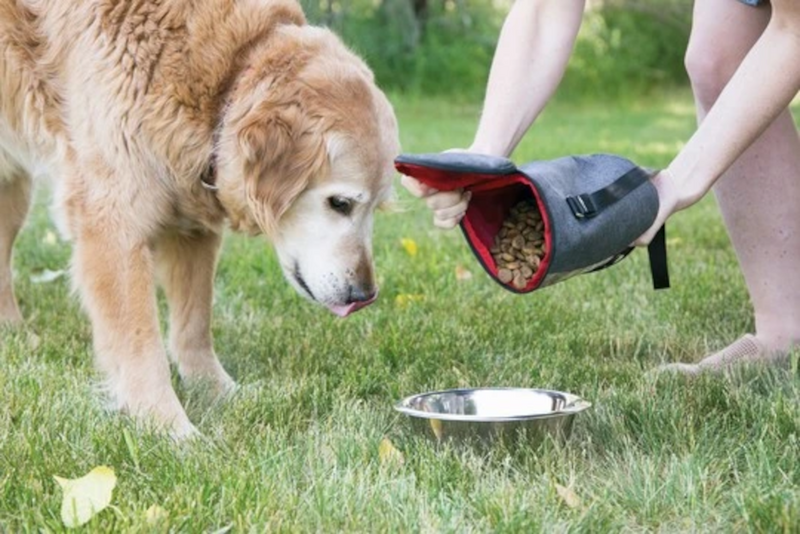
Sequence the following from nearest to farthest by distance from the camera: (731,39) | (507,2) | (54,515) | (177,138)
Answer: (54,515)
(177,138)
(731,39)
(507,2)

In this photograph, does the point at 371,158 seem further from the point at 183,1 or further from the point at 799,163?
the point at 799,163

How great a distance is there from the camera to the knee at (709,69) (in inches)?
115

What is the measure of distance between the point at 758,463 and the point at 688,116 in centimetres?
1024

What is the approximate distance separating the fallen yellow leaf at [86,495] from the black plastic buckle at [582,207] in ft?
3.11

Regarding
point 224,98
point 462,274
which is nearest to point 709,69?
point 224,98

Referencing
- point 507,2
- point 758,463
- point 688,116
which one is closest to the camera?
point 758,463

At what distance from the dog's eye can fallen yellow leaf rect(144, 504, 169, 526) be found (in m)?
1.12

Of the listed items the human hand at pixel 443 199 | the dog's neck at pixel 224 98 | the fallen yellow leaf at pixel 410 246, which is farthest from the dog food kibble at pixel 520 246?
the fallen yellow leaf at pixel 410 246

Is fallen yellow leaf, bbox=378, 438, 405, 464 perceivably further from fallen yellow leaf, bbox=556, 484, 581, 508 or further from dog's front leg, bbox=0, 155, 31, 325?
dog's front leg, bbox=0, 155, 31, 325

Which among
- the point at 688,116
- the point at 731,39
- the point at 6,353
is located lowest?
the point at 688,116

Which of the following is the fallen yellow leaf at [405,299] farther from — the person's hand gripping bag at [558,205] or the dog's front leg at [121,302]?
the person's hand gripping bag at [558,205]

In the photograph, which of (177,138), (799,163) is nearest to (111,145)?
(177,138)

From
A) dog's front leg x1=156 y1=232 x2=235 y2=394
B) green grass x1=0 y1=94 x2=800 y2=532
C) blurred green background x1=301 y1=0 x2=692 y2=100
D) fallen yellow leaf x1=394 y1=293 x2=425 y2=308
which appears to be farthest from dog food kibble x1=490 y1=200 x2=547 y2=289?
blurred green background x1=301 y1=0 x2=692 y2=100

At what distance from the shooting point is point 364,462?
212 centimetres
